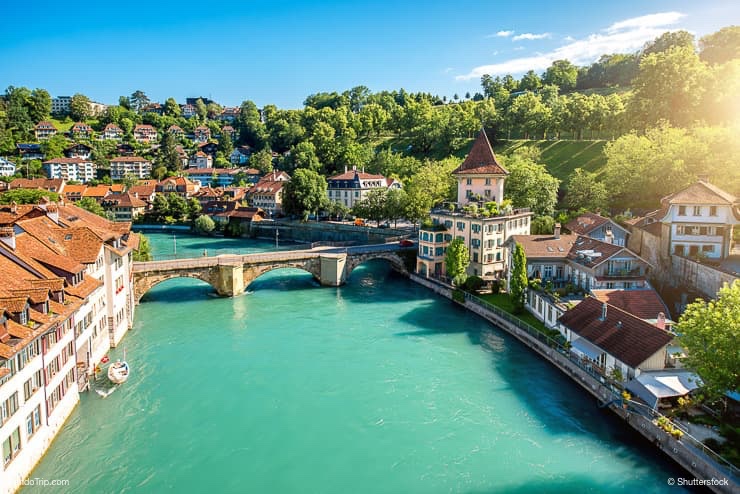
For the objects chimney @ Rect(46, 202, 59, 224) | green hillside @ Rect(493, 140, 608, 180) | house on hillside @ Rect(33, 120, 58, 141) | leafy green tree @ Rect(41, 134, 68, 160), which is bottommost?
chimney @ Rect(46, 202, 59, 224)

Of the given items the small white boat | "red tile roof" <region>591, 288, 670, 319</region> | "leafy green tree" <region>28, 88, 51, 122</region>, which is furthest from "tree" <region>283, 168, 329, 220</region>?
"leafy green tree" <region>28, 88, 51, 122</region>

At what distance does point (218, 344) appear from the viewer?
1432 inches

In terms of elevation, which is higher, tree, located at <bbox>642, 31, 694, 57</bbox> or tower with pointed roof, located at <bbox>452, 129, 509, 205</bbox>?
tree, located at <bbox>642, 31, 694, 57</bbox>

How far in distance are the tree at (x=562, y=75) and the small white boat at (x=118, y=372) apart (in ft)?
431

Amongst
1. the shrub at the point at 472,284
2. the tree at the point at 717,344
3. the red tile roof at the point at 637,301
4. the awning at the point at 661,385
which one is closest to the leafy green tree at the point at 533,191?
the shrub at the point at 472,284

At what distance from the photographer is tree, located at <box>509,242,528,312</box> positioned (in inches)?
1531

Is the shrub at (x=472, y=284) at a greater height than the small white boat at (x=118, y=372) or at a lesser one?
greater

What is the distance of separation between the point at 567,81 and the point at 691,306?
125 meters

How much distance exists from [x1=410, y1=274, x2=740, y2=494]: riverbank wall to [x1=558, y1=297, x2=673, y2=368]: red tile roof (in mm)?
1574

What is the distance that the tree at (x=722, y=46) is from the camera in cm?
9344

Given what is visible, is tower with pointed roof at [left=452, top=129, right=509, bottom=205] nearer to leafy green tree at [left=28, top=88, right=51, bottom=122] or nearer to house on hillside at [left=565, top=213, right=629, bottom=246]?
house on hillside at [left=565, top=213, right=629, bottom=246]

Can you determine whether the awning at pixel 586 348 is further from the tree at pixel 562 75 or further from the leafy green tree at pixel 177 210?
the tree at pixel 562 75

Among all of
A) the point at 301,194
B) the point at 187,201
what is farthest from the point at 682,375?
the point at 187,201

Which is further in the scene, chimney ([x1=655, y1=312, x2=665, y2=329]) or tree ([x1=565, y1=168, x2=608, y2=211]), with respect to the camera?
tree ([x1=565, y1=168, x2=608, y2=211])
